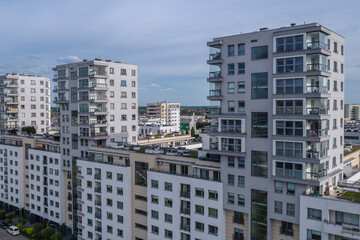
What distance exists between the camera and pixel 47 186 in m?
74.8

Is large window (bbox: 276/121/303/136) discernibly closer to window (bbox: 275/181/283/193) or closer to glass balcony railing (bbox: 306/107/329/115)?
glass balcony railing (bbox: 306/107/329/115)

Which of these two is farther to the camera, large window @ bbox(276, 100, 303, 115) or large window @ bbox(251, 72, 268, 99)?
large window @ bbox(251, 72, 268, 99)

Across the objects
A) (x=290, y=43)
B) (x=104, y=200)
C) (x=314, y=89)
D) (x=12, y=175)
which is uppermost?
(x=290, y=43)

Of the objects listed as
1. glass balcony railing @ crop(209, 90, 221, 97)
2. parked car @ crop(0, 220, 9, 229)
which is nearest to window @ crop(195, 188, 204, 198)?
glass balcony railing @ crop(209, 90, 221, 97)

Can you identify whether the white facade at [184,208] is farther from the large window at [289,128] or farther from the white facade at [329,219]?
the white facade at [329,219]

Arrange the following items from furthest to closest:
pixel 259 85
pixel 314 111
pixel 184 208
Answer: pixel 184 208 < pixel 259 85 < pixel 314 111

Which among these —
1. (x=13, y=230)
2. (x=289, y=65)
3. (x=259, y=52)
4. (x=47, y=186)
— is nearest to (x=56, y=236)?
(x=47, y=186)

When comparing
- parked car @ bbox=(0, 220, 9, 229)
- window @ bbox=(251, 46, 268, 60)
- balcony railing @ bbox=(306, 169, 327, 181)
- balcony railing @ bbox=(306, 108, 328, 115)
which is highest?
window @ bbox=(251, 46, 268, 60)

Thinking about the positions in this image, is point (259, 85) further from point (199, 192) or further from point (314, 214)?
point (199, 192)

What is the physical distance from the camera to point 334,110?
4219 centimetres

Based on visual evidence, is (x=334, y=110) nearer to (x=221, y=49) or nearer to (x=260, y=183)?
(x=260, y=183)

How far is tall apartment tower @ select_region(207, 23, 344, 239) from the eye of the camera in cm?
3772

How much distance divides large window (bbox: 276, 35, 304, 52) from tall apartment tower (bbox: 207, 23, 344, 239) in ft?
0.30

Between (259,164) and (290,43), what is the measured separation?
15.7m
